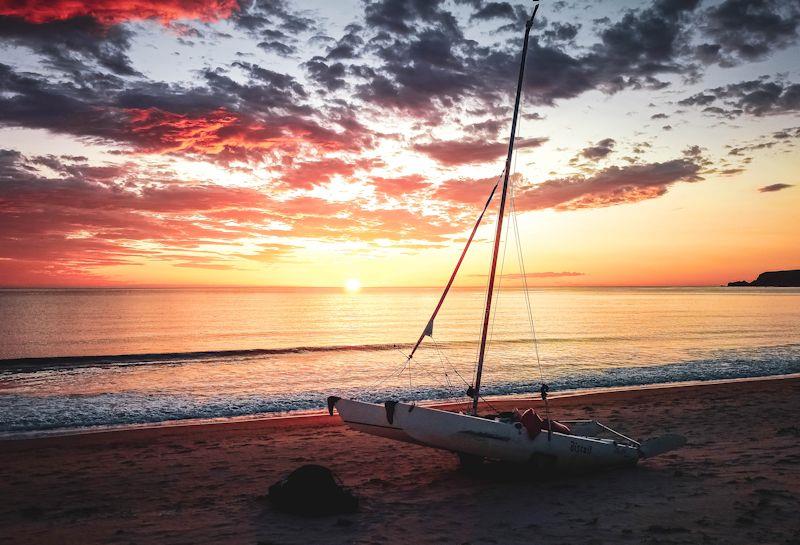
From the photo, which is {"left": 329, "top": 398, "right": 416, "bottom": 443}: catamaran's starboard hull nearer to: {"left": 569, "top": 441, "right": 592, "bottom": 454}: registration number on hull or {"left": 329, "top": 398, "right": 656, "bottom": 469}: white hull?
{"left": 329, "top": 398, "right": 656, "bottom": 469}: white hull

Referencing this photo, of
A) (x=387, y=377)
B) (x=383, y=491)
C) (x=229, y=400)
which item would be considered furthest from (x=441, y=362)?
(x=383, y=491)

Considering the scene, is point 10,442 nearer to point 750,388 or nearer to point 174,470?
point 174,470

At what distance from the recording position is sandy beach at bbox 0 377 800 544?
901 centimetres

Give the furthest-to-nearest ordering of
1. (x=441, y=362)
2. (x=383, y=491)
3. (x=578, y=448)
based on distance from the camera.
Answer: (x=441, y=362)
(x=578, y=448)
(x=383, y=491)

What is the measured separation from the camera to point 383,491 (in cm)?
1169

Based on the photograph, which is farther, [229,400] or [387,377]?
[387,377]

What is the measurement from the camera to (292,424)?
19422 millimetres

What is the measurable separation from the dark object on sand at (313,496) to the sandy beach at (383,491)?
0.27 meters

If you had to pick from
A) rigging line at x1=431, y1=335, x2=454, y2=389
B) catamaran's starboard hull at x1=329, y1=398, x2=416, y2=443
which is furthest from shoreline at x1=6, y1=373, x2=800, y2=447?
catamaran's starboard hull at x1=329, y1=398, x2=416, y2=443

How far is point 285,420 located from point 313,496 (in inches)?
418

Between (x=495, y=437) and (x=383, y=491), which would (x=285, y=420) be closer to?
(x=383, y=491)

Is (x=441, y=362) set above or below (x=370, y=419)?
below

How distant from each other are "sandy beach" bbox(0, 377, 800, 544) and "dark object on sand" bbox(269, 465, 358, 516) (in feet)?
0.89

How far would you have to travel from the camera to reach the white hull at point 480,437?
39.7 feet
